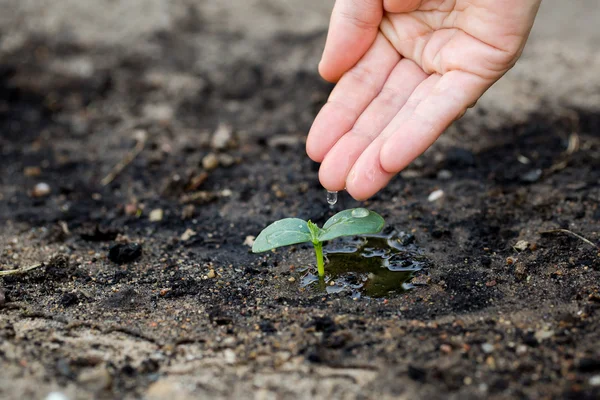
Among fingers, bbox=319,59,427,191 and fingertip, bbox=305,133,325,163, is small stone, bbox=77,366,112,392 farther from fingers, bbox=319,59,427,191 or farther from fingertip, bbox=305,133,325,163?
fingertip, bbox=305,133,325,163

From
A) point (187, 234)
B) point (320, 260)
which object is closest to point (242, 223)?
point (187, 234)

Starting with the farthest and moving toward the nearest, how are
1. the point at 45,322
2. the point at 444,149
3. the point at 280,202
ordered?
the point at 444,149 → the point at 280,202 → the point at 45,322

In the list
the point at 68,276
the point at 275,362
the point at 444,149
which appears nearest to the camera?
the point at 275,362

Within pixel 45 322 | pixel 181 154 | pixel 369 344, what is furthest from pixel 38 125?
pixel 369 344

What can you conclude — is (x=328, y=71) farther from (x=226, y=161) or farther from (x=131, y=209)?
(x=131, y=209)

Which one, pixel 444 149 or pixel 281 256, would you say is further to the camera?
pixel 444 149

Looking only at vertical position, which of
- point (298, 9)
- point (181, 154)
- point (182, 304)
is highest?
point (298, 9)

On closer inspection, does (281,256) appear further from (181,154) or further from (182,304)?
(181,154)
